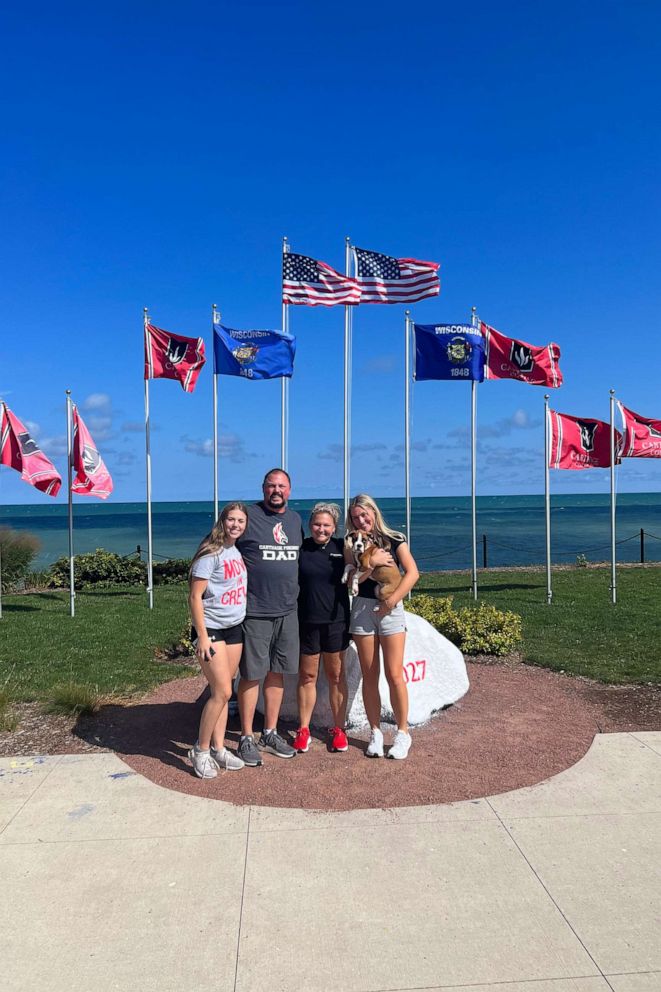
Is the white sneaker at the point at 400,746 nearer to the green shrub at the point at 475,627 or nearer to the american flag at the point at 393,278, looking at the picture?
the green shrub at the point at 475,627

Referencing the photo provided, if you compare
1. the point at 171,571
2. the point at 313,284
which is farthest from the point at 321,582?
the point at 171,571

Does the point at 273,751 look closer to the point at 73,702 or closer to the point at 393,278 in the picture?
the point at 73,702

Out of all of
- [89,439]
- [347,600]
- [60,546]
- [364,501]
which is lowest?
[60,546]

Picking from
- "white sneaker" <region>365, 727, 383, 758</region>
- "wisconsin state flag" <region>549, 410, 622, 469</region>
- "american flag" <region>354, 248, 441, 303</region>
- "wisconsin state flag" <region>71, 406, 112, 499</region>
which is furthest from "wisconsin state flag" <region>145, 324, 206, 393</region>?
"white sneaker" <region>365, 727, 383, 758</region>

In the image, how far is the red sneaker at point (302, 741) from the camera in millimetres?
5484

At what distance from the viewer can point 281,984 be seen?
9.42 ft

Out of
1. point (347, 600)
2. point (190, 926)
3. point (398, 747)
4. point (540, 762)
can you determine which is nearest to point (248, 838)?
point (190, 926)

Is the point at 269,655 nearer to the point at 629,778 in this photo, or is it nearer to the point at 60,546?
the point at 629,778

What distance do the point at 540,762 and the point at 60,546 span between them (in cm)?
5452

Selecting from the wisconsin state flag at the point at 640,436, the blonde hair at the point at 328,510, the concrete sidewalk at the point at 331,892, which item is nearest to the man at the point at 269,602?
the blonde hair at the point at 328,510

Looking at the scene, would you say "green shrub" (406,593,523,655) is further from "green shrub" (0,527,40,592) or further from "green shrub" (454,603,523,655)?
"green shrub" (0,527,40,592)

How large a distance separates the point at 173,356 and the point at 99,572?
958cm

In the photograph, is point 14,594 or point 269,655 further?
point 14,594

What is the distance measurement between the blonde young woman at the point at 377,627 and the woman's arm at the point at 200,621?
1.16 metres
